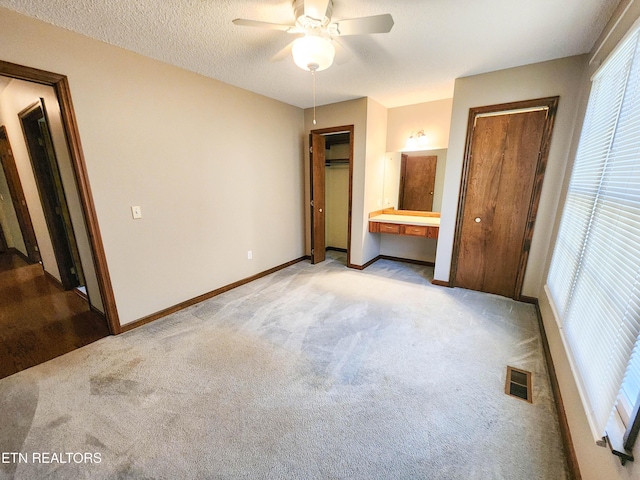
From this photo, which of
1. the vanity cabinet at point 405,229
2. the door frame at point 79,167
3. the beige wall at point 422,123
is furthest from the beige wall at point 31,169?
the beige wall at point 422,123

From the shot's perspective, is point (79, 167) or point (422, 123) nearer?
point (79, 167)

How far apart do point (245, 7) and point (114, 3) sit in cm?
80

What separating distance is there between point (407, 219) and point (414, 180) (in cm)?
65

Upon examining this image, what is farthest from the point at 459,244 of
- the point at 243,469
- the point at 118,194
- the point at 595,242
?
the point at 118,194

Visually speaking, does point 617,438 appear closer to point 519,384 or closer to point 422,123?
point 519,384

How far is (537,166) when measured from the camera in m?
2.61

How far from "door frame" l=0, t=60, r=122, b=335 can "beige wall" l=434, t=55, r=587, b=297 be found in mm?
3577

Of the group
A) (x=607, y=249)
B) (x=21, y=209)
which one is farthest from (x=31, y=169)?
(x=607, y=249)

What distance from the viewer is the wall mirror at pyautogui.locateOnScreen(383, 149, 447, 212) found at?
379 centimetres

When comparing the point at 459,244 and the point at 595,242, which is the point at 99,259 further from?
the point at 459,244

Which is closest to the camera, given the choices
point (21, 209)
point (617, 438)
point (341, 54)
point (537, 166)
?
point (617, 438)

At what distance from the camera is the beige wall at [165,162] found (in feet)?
6.53

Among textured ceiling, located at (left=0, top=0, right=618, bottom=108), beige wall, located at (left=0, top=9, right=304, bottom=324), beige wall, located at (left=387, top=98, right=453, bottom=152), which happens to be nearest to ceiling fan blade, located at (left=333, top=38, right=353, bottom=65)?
textured ceiling, located at (left=0, top=0, right=618, bottom=108)

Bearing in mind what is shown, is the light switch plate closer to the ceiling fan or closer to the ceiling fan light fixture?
the ceiling fan
